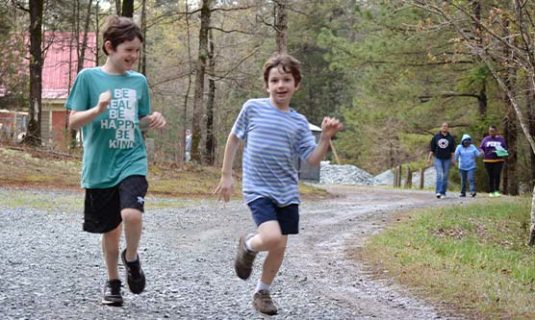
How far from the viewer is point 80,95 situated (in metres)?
5.33

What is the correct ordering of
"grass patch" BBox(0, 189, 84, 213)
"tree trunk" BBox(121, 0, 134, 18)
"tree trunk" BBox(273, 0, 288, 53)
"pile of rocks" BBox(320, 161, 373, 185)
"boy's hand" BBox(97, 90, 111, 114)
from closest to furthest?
"boy's hand" BBox(97, 90, 111, 114) < "grass patch" BBox(0, 189, 84, 213) < "tree trunk" BBox(273, 0, 288, 53) < "tree trunk" BBox(121, 0, 134, 18) < "pile of rocks" BBox(320, 161, 373, 185)

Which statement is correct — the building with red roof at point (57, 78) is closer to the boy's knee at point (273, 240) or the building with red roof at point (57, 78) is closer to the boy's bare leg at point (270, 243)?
the boy's bare leg at point (270, 243)

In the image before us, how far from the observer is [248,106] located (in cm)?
559

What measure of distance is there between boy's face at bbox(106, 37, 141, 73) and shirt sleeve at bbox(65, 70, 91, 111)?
239 millimetres

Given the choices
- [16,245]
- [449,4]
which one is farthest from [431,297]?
[449,4]

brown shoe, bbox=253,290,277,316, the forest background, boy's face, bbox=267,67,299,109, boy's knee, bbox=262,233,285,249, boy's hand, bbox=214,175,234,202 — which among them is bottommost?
brown shoe, bbox=253,290,277,316

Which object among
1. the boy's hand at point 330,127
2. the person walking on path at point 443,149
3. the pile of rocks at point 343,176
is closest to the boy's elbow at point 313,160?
the boy's hand at point 330,127

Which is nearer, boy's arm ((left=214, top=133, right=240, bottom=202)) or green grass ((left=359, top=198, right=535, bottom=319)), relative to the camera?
boy's arm ((left=214, top=133, right=240, bottom=202))

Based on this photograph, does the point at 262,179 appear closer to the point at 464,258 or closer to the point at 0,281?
the point at 0,281

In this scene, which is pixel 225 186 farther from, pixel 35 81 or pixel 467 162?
pixel 35 81

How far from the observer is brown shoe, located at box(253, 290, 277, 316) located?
216 inches

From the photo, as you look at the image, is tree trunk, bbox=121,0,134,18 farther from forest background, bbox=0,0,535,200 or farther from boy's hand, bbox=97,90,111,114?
boy's hand, bbox=97,90,111,114

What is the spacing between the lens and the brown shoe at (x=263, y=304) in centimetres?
550

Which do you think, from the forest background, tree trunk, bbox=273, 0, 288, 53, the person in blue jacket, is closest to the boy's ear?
the forest background
